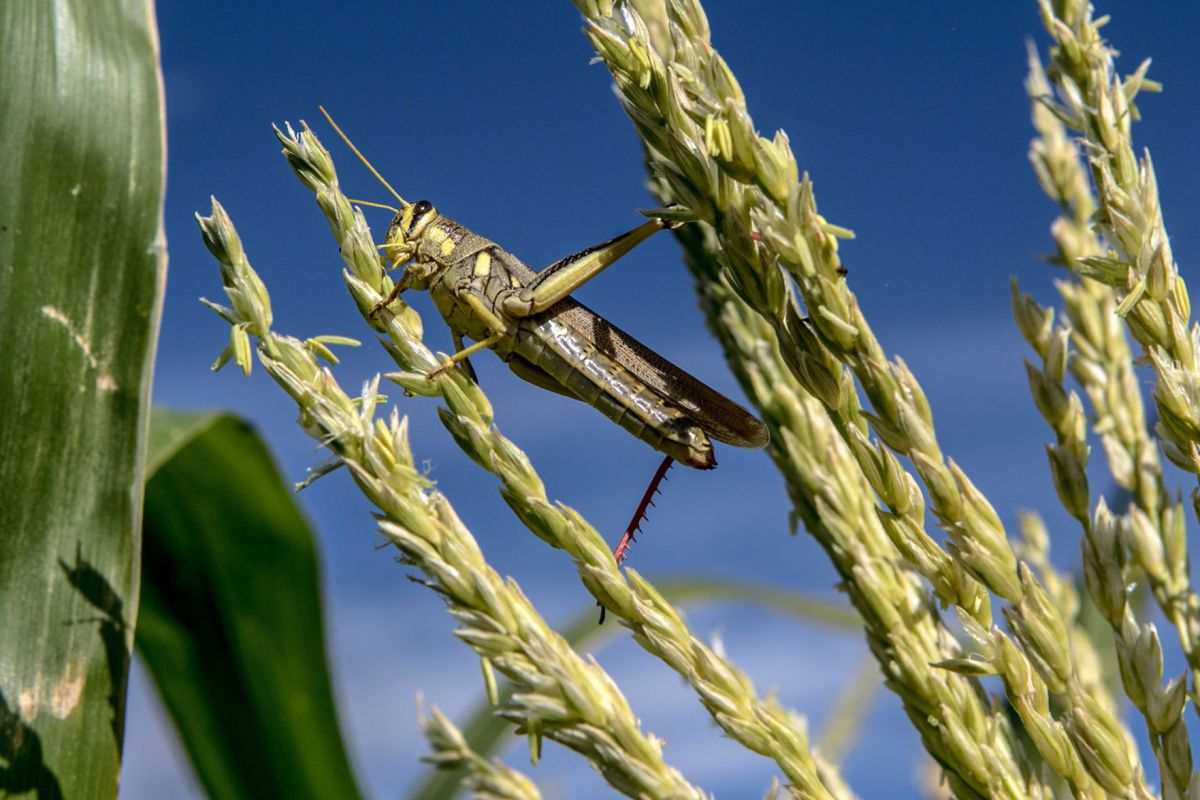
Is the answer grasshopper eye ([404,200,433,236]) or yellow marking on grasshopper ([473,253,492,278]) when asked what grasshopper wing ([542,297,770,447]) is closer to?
yellow marking on grasshopper ([473,253,492,278])

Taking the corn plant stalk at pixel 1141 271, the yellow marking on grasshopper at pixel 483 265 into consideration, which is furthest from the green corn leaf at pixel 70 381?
the corn plant stalk at pixel 1141 271

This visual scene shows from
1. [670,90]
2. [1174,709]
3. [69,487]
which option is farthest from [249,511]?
[1174,709]

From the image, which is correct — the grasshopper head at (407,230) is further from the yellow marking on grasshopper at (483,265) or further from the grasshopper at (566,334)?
the yellow marking on grasshopper at (483,265)

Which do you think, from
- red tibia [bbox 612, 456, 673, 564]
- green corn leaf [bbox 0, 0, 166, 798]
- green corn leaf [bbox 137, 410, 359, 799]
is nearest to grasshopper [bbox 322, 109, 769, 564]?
red tibia [bbox 612, 456, 673, 564]

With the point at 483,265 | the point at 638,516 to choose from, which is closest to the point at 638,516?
the point at 638,516

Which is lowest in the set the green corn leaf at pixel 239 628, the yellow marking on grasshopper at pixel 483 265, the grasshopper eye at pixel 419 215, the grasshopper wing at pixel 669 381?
the green corn leaf at pixel 239 628

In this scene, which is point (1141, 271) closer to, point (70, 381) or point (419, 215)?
point (70, 381)
